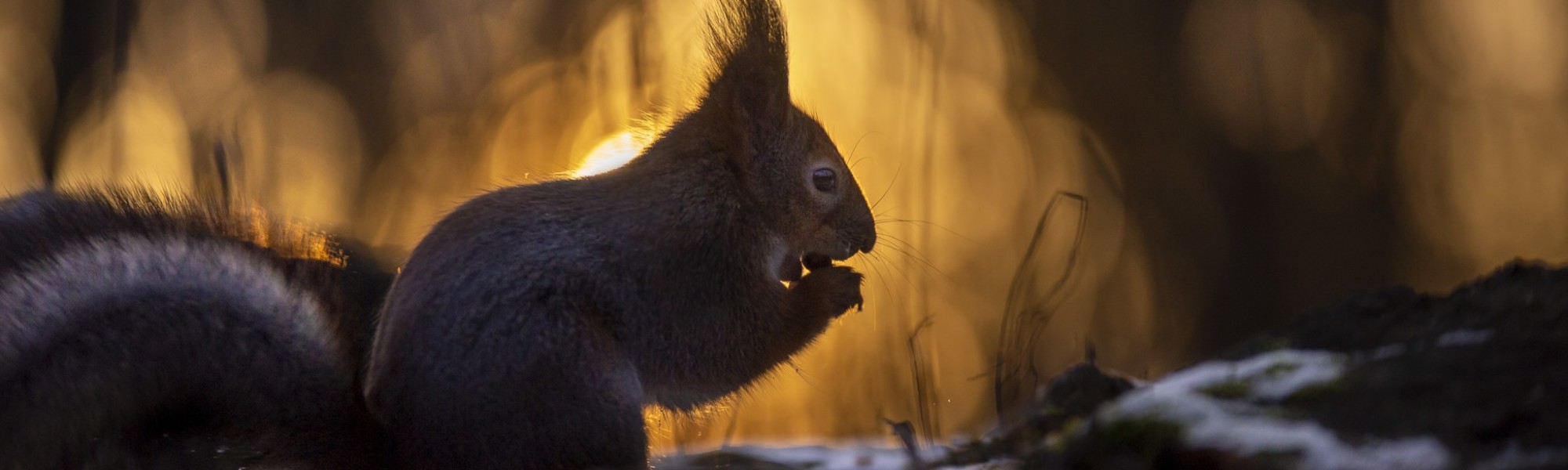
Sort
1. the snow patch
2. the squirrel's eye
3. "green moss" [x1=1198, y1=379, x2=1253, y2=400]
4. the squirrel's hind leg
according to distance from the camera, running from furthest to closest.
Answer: the squirrel's eye → the squirrel's hind leg → "green moss" [x1=1198, y1=379, x2=1253, y2=400] → the snow patch

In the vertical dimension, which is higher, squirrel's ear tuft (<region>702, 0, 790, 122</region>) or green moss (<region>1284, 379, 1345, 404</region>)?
squirrel's ear tuft (<region>702, 0, 790, 122</region>)

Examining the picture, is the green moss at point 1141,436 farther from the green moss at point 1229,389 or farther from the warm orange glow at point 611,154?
the warm orange glow at point 611,154

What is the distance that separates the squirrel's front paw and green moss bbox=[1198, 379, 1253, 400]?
4.26 ft

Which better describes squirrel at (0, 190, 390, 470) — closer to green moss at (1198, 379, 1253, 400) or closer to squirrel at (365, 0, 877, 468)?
squirrel at (365, 0, 877, 468)

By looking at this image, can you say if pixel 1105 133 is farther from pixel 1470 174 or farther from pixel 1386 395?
pixel 1386 395

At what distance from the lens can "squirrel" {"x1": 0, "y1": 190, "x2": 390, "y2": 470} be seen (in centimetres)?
209

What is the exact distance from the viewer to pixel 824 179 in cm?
302

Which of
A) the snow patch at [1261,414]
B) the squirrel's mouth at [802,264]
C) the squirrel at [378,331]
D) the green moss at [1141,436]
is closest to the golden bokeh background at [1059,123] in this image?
the squirrel's mouth at [802,264]

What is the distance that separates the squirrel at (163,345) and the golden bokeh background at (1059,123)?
2.56 m

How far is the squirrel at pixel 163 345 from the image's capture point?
2.09m

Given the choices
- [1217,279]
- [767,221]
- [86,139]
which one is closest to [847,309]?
[767,221]

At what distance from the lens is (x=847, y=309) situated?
9.84ft

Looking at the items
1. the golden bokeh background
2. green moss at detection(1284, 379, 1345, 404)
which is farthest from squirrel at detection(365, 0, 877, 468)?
the golden bokeh background

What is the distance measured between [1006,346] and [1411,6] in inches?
192
